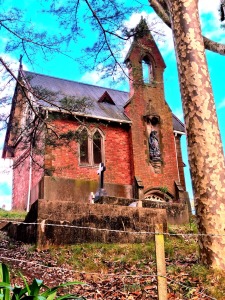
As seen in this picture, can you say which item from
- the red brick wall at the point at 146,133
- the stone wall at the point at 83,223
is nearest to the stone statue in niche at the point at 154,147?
the red brick wall at the point at 146,133

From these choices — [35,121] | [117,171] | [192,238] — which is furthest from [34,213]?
[117,171]

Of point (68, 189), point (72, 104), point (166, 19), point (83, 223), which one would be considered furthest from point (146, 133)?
point (83, 223)

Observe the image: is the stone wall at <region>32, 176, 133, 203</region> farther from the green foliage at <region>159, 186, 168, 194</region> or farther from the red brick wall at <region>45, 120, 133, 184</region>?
the green foliage at <region>159, 186, 168, 194</region>

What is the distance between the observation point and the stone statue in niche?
754 inches

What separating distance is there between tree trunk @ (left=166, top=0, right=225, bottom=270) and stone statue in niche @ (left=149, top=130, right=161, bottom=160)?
12.9 meters

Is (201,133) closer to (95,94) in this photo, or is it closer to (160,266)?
(160,266)

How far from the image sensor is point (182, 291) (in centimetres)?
488

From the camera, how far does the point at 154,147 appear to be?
19328mm

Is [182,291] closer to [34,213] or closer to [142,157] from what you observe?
[34,213]

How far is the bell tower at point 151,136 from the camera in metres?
18.6

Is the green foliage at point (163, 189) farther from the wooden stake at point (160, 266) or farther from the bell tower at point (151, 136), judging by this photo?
the wooden stake at point (160, 266)

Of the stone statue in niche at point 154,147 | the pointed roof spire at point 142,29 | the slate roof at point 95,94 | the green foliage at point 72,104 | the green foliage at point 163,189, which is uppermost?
the slate roof at point 95,94

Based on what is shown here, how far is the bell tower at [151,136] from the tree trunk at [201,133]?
11.5 meters

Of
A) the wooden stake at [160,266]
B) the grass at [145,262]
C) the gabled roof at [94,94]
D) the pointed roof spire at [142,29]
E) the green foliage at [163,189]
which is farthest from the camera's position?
the gabled roof at [94,94]
